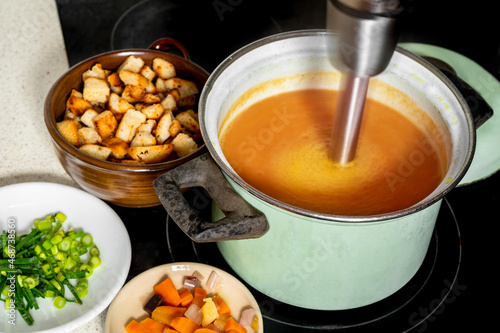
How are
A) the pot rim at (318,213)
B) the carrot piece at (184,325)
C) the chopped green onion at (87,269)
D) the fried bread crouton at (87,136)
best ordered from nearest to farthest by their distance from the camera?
the pot rim at (318,213), the carrot piece at (184,325), the chopped green onion at (87,269), the fried bread crouton at (87,136)

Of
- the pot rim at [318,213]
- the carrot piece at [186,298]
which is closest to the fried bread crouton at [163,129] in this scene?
the pot rim at [318,213]

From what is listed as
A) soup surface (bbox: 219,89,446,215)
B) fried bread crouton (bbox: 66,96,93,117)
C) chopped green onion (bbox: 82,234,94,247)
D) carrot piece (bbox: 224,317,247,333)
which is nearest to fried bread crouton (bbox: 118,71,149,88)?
fried bread crouton (bbox: 66,96,93,117)

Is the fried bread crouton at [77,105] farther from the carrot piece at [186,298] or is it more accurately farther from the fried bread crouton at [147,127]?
the carrot piece at [186,298]

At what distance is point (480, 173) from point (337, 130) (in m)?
0.48

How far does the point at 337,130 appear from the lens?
38.5 inches

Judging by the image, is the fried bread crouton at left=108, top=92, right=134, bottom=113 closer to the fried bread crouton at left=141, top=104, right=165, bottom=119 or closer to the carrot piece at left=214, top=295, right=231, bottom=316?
the fried bread crouton at left=141, top=104, right=165, bottom=119

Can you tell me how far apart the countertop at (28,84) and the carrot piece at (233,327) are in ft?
0.84

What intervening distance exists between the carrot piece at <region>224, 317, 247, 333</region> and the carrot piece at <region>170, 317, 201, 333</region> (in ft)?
0.17

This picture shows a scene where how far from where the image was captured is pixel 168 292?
3.22 ft

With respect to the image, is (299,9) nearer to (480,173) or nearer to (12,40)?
(480,173)

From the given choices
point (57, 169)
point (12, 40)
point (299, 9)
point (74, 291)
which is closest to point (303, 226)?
point (74, 291)

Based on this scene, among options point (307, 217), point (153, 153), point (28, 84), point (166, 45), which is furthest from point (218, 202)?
point (28, 84)

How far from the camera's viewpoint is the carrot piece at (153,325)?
0.94 meters

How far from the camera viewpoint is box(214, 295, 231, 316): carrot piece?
974 mm
